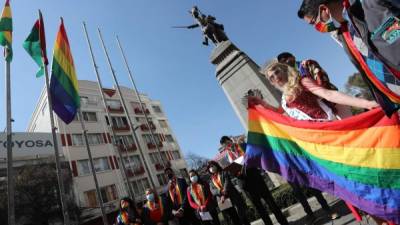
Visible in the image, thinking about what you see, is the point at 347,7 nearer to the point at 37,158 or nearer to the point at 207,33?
the point at 207,33

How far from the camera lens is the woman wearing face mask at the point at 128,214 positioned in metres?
→ 6.58

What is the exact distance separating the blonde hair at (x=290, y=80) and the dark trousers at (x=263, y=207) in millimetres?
2912

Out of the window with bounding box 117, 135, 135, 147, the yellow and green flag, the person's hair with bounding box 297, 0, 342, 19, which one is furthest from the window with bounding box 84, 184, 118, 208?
the person's hair with bounding box 297, 0, 342, 19

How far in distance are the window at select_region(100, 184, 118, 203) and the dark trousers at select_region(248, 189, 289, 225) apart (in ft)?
93.6

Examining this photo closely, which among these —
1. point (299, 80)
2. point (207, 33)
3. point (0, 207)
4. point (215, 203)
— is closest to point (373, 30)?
point (299, 80)

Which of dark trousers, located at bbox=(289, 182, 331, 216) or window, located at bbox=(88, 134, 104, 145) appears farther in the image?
window, located at bbox=(88, 134, 104, 145)

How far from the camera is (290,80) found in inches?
120

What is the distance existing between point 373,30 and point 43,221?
28.5 meters

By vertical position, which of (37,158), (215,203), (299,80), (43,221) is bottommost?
(215,203)

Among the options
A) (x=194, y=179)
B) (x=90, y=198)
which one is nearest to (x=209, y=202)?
(x=194, y=179)

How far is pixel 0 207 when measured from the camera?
2211cm

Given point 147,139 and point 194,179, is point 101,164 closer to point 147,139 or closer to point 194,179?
point 147,139

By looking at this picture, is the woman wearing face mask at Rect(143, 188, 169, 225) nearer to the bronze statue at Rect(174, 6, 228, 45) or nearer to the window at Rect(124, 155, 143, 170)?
the bronze statue at Rect(174, 6, 228, 45)

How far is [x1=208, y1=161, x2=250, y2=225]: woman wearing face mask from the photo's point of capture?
6.00 meters
